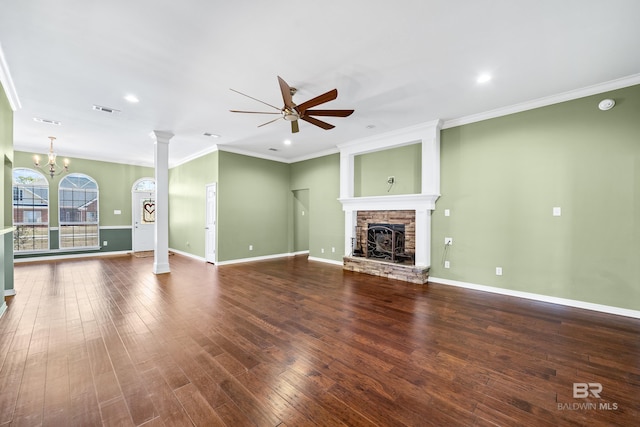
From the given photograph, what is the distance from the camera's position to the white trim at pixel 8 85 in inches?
114

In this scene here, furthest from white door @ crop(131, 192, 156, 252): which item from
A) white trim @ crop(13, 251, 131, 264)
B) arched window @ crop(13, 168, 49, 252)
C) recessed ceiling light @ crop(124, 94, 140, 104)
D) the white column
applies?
recessed ceiling light @ crop(124, 94, 140, 104)

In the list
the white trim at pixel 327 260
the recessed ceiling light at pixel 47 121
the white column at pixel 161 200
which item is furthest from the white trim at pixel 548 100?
the recessed ceiling light at pixel 47 121

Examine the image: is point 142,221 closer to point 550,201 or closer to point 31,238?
point 31,238

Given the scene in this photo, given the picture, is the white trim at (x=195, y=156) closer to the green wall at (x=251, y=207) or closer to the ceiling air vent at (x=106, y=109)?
→ the green wall at (x=251, y=207)

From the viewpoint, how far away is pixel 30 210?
269 inches

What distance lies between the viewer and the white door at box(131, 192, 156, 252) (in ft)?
27.4

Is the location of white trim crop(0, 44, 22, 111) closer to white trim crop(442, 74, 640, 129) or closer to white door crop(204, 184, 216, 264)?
white door crop(204, 184, 216, 264)

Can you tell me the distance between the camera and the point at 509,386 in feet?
6.42

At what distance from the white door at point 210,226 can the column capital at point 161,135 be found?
1474 mm

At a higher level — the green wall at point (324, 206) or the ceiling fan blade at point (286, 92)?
the ceiling fan blade at point (286, 92)

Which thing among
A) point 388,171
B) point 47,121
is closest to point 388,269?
point 388,171

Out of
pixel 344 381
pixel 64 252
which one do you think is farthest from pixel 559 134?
pixel 64 252

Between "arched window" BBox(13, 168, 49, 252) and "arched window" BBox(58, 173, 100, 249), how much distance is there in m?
0.32

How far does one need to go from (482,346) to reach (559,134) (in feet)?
10.9
